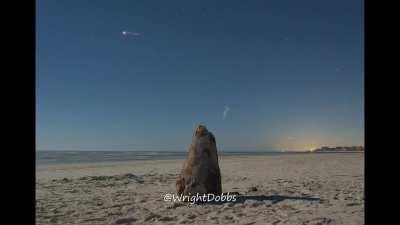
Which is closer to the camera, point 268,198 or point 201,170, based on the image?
point 201,170

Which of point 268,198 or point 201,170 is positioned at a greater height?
point 201,170

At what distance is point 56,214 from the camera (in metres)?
6.02

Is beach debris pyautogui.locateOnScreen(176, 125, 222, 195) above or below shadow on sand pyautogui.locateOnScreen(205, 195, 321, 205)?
above

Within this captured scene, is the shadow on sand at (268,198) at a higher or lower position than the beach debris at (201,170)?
lower

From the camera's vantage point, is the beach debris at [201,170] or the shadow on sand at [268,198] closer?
the shadow on sand at [268,198]

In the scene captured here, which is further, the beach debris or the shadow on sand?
the beach debris
